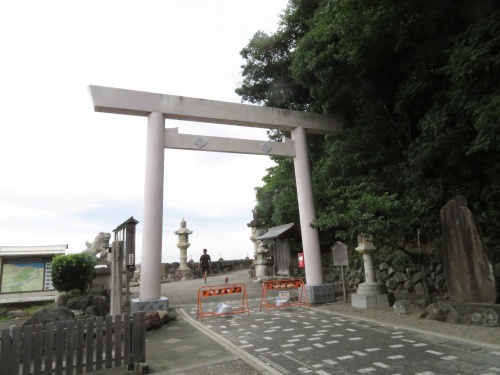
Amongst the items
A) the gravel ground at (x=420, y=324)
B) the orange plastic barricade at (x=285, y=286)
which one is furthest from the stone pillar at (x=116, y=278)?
the gravel ground at (x=420, y=324)

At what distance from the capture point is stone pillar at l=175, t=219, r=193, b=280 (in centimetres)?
2219

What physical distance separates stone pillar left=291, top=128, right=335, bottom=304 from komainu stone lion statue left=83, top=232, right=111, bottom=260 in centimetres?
818

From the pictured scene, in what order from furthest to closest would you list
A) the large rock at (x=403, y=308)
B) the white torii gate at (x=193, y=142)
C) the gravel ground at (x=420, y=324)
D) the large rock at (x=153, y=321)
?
the white torii gate at (x=193, y=142) < the large rock at (x=403, y=308) < the large rock at (x=153, y=321) < the gravel ground at (x=420, y=324)

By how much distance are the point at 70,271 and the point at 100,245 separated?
392 cm

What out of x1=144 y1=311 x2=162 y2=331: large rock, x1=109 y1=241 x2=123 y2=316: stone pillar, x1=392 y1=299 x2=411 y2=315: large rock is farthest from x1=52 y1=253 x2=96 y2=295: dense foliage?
x1=392 y1=299 x2=411 y2=315: large rock

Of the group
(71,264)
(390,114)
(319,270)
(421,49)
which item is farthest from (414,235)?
(71,264)

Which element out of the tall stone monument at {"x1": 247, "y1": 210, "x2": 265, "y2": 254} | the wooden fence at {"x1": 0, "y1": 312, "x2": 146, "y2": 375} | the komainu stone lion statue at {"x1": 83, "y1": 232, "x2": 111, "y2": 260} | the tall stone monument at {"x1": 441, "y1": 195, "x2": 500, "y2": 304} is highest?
the tall stone monument at {"x1": 247, "y1": 210, "x2": 265, "y2": 254}

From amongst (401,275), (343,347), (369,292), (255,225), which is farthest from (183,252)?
(343,347)

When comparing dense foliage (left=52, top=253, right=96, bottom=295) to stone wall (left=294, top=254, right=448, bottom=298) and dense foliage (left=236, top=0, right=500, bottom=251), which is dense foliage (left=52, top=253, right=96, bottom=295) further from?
stone wall (left=294, top=254, right=448, bottom=298)

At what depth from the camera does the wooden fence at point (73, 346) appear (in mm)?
3955

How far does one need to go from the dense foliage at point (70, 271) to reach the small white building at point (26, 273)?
1279 millimetres

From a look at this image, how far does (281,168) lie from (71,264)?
1113 cm

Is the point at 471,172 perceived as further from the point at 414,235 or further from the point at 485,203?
the point at 414,235

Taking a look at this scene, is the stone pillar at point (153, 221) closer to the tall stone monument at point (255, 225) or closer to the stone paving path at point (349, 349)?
the stone paving path at point (349, 349)
